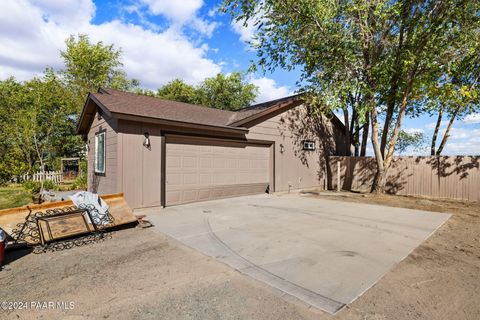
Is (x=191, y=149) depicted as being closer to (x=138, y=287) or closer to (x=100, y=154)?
(x=100, y=154)

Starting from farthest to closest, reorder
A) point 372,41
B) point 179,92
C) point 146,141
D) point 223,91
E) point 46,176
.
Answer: point 179,92 → point 223,91 → point 46,176 → point 372,41 → point 146,141

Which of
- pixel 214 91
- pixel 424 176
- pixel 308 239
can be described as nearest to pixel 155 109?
pixel 308 239

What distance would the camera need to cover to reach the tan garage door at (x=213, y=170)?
8195 millimetres

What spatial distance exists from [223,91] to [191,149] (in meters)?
23.4

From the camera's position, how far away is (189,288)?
2979 mm

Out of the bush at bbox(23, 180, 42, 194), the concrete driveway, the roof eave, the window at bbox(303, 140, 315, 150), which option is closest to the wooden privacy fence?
the window at bbox(303, 140, 315, 150)

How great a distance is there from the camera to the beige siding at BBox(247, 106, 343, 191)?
11281 millimetres

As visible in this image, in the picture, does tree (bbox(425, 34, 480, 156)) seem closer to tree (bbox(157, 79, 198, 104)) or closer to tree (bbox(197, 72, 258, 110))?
tree (bbox(197, 72, 258, 110))

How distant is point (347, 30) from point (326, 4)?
1.41 metres

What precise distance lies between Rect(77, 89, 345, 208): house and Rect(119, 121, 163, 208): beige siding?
27 millimetres

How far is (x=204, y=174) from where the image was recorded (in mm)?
8898

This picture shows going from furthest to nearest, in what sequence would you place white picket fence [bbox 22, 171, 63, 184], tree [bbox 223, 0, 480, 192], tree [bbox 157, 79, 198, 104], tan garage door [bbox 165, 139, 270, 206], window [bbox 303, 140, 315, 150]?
1. tree [bbox 157, 79, 198, 104]
2. white picket fence [bbox 22, 171, 63, 184]
3. window [bbox 303, 140, 315, 150]
4. tree [bbox 223, 0, 480, 192]
5. tan garage door [bbox 165, 139, 270, 206]

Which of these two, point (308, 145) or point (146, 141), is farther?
point (308, 145)

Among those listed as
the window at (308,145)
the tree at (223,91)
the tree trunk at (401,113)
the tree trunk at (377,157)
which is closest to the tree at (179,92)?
the tree at (223,91)
